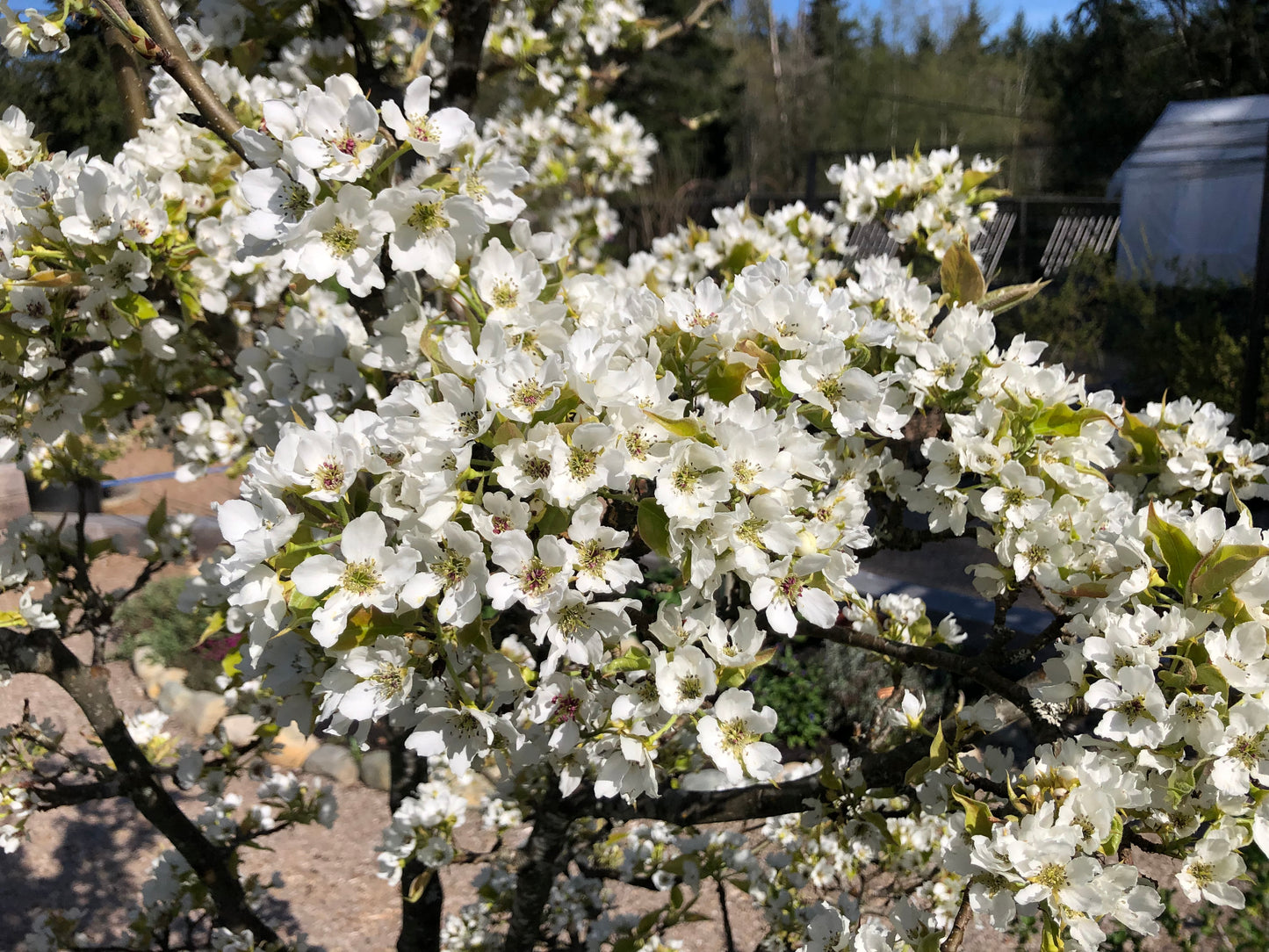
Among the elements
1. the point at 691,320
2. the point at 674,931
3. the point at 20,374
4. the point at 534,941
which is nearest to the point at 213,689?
the point at 674,931

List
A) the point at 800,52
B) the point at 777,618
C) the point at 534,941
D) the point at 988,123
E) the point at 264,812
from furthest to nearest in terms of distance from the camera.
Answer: the point at 800,52 < the point at 988,123 < the point at 264,812 < the point at 534,941 < the point at 777,618

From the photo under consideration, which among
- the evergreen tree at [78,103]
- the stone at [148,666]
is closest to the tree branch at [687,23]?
the stone at [148,666]

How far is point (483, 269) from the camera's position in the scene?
1040mm

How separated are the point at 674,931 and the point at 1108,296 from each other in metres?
8.87

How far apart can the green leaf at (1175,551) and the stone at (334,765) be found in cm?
393

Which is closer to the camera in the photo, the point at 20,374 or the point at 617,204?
the point at 20,374

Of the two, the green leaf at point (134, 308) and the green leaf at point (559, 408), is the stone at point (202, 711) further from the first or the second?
the green leaf at point (559, 408)

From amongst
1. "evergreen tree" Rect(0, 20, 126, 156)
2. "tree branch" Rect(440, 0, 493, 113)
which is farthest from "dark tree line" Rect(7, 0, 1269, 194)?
"tree branch" Rect(440, 0, 493, 113)

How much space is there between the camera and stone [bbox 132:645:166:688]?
4707 mm

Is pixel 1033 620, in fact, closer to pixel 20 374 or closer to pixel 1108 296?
pixel 20 374

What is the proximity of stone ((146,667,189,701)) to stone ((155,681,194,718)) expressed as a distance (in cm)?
3

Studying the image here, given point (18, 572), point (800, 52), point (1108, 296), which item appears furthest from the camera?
point (800, 52)

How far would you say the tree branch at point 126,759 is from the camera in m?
1.78

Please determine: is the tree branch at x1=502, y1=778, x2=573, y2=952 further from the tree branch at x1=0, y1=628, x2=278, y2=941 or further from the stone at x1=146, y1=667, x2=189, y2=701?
the stone at x1=146, y1=667, x2=189, y2=701
